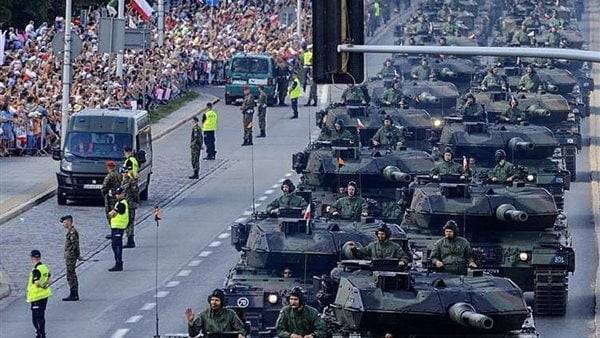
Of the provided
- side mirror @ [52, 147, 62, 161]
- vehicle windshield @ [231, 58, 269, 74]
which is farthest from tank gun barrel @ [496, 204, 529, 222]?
vehicle windshield @ [231, 58, 269, 74]

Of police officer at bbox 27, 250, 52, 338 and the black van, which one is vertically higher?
the black van

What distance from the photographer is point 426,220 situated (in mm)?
35156

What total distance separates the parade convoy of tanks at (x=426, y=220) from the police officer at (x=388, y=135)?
0.85ft

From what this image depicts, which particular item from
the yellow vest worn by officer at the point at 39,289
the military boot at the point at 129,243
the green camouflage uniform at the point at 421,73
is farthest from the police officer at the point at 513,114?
the yellow vest worn by officer at the point at 39,289

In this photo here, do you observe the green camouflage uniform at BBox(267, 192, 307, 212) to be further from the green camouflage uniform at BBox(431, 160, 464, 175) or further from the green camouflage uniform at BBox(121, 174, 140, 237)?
the green camouflage uniform at BBox(431, 160, 464, 175)

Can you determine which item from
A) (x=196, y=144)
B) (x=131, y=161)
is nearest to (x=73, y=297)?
(x=131, y=161)

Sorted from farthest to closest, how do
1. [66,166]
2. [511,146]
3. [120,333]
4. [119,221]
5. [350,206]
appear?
[66,166] < [511,146] < [119,221] < [350,206] < [120,333]

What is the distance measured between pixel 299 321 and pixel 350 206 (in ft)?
35.8

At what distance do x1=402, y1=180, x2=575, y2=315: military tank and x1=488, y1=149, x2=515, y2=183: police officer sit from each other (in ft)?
12.2

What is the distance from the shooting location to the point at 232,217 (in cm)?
4503

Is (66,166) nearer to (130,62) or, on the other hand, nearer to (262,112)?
(262,112)

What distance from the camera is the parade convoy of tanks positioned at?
1075 inches

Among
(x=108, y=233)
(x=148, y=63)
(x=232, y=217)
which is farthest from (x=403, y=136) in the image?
(x=148, y=63)

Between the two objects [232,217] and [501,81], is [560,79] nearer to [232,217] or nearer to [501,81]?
[501,81]
